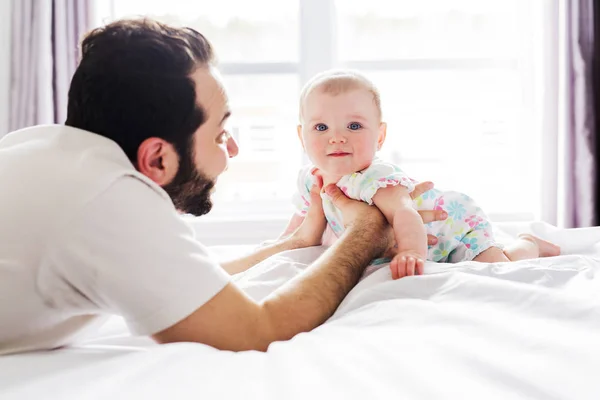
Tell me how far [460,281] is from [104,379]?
26.7 inches

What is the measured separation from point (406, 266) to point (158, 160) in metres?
0.54

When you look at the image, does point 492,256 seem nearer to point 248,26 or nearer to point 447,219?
point 447,219

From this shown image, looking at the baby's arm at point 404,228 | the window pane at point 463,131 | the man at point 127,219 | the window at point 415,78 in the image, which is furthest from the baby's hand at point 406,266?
the window pane at point 463,131

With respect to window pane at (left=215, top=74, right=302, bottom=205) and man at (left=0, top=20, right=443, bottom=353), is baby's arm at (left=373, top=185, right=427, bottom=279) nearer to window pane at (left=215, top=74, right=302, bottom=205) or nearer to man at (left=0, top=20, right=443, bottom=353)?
man at (left=0, top=20, right=443, bottom=353)

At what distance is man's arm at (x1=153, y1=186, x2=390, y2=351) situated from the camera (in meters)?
0.92

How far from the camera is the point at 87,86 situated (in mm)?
1048

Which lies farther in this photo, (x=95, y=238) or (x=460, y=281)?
A: (x=460, y=281)

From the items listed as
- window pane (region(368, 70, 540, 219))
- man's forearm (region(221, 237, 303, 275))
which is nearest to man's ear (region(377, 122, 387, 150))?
man's forearm (region(221, 237, 303, 275))

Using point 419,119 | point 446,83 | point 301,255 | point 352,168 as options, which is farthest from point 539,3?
point 301,255

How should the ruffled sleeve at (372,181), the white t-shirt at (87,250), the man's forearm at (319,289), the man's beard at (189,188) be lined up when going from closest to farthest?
the white t-shirt at (87,250) < the man's forearm at (319,289) < the man's beard at (189,188) < the ruffled sleeve at (372,181)

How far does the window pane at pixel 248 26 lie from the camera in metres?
3.67

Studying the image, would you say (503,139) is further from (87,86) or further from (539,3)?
(87,86)

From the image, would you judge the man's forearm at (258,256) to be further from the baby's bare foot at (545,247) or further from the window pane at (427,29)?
the window pane at (427,29)

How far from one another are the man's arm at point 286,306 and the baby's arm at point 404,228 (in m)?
0.06
